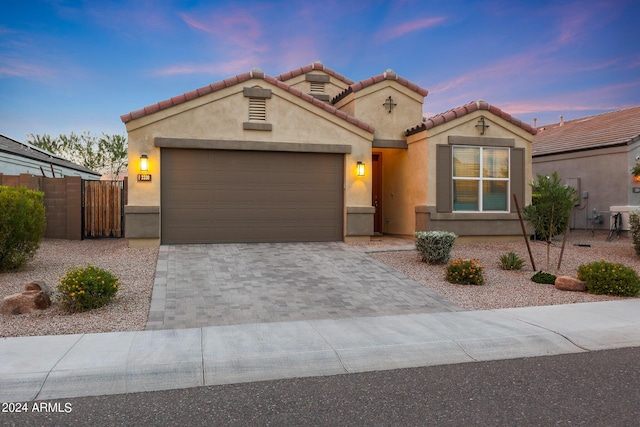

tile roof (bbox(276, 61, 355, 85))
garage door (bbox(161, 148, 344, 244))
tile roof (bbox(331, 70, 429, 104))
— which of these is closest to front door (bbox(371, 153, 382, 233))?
tile roof (bbox(331, 70, 429, 104))

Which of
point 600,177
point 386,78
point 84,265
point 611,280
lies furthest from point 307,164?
point 600,177

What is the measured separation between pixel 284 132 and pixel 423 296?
7.13m

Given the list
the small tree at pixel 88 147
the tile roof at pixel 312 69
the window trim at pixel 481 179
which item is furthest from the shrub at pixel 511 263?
the small tree at pixel 88 147

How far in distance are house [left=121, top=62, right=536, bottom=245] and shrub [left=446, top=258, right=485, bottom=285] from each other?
474 centimetres

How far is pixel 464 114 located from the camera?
1448cm

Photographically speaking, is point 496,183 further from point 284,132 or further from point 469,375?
point 469,375

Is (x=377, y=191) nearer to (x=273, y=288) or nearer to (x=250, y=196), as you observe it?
(x=250, y=196)

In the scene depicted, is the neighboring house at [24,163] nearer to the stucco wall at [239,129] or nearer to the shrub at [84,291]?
the stucco wall at [239,129]

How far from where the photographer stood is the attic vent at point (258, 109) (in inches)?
528

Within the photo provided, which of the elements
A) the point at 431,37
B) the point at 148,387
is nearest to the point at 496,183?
the point at 431,37

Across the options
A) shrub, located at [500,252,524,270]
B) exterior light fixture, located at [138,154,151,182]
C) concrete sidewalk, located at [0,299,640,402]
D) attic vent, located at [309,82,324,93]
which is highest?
attic vent, located at [309,82,324,93]

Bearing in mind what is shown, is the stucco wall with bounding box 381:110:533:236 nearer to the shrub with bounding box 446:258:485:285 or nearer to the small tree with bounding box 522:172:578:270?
the small tree with bounding box 522:172:578:270

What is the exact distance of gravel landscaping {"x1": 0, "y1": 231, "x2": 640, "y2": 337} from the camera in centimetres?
648

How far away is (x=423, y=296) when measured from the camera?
8.53m
